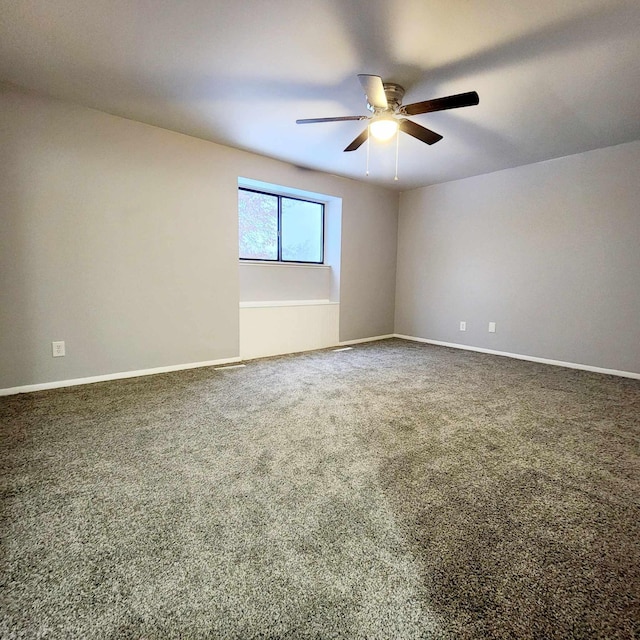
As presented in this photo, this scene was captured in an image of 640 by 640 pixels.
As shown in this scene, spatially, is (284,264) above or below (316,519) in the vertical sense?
above

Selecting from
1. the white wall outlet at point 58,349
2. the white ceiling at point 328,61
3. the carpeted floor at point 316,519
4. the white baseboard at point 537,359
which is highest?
the white ceiling at point 328,61

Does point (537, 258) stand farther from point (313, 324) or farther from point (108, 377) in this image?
point (108, 377)

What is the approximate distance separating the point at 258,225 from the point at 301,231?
67cm

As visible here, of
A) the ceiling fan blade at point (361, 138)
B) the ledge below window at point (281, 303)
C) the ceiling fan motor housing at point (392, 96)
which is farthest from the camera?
the ledge below window at point (281, 303)

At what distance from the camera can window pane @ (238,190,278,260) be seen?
4125 mm

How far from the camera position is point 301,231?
15.3 ft

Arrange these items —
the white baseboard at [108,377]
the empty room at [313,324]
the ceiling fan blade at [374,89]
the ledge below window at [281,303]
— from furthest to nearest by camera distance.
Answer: the ledge below window at [281,303], the white baseboard at [108,377], the ceiling fan blade at [374,89], the empty room at [313,324]

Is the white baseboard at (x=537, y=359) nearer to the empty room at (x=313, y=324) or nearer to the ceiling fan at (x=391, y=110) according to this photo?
the empty room at (x=313, y=324)

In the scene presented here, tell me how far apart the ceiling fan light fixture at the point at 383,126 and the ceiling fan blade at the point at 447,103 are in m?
0.15

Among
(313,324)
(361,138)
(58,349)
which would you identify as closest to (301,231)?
(313,324)

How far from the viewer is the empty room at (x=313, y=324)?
3.48 feet

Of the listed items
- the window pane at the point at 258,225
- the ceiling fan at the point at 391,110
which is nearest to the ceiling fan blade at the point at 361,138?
the ceiling fan at the point at 391,110

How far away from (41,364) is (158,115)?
2257mm

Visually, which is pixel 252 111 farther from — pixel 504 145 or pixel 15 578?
pixel 15 578
